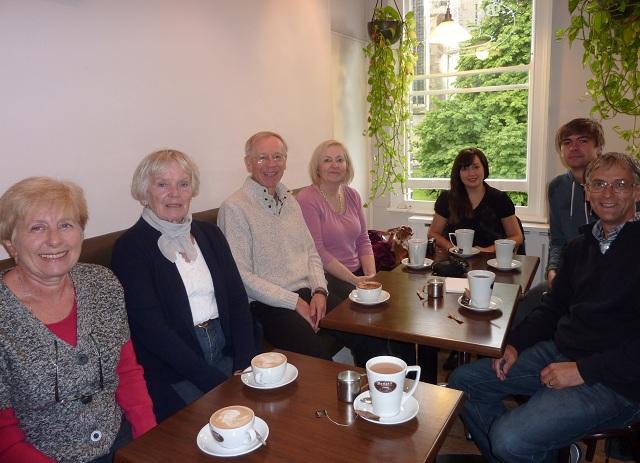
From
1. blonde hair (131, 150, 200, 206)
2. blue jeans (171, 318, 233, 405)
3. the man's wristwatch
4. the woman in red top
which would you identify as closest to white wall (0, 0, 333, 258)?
blonde hair (131, 150, 200, 206)

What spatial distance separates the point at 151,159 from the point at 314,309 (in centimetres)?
97

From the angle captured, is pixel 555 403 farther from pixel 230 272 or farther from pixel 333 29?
pixel 333 29

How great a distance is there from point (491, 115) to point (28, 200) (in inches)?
144

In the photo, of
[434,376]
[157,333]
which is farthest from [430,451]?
[434,376]

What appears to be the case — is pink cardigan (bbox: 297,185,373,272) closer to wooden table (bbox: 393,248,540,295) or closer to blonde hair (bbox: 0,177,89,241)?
wooden table (bbox: 393,248,540,295)

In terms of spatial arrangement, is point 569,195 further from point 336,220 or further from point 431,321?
point 431,321

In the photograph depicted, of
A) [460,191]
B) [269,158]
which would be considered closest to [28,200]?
[269,158]

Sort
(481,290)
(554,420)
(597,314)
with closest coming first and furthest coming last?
1. (554,420)
2. (597,314)
3. (481,290)

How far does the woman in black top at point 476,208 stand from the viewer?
115 inches

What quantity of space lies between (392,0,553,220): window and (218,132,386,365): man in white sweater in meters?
2.24

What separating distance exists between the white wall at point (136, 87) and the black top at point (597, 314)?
1.76m

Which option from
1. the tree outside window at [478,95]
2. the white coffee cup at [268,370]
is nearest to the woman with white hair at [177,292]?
the white coffee cup at [268,370]

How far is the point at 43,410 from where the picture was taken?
1.29 meters

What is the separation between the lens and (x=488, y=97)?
4098 mm
